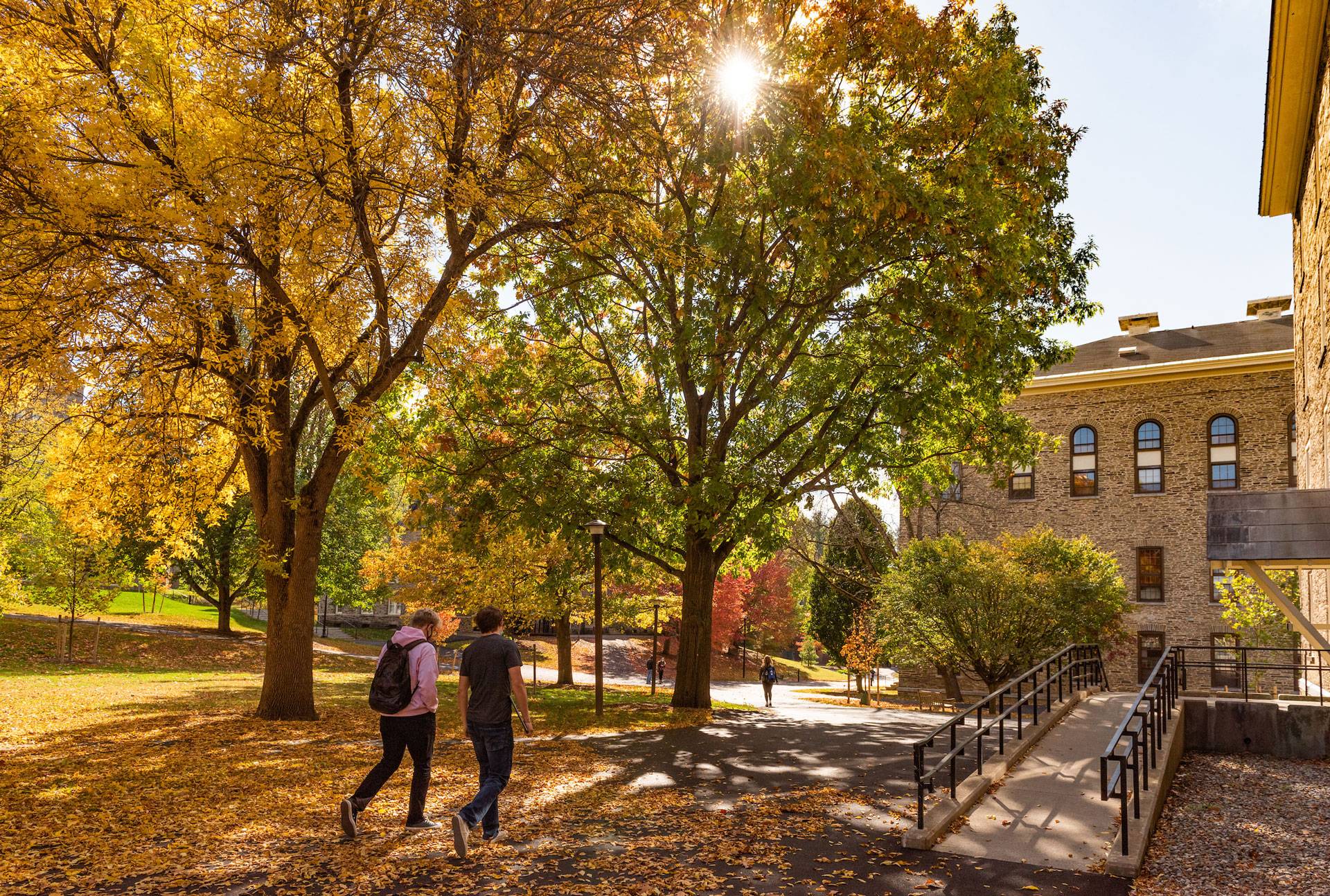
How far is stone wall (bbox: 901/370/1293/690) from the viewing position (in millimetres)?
31375

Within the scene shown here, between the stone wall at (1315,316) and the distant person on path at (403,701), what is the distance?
1602 centimetres

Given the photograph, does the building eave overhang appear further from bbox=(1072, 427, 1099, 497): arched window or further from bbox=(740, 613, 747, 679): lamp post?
bbox=(740, 613, 747, 679): lamp post

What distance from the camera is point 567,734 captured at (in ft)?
47.0

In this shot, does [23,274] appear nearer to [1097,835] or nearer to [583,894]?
[583,894]

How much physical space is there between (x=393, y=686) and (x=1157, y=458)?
110ft

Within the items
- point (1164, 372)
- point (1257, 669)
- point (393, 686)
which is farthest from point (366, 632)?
point (393, 686)

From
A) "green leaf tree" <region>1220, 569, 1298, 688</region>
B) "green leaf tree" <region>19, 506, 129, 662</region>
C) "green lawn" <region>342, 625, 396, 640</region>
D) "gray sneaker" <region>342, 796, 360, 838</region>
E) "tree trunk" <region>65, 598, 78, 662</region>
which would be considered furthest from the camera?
"green lawn" <region>342, 625, 396, 640</region>

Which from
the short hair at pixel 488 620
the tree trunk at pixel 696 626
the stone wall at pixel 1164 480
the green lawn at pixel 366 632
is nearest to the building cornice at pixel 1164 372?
the stone wall at pixel 1164 480

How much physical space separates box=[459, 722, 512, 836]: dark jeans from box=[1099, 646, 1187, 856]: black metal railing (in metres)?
4.93

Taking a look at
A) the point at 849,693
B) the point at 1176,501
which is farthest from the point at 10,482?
the point at 1176,501

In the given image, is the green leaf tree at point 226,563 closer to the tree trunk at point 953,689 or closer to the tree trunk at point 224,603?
the tree trunk at point 224,603

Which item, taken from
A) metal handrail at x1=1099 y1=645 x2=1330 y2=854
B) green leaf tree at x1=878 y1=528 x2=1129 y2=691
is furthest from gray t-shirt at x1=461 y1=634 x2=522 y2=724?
green leaf tree at x1=878 y1=528 x2=1129 y2=691

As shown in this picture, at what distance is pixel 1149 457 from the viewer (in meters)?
33.6

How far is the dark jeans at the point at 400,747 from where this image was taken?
7035 millimetres
